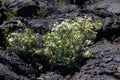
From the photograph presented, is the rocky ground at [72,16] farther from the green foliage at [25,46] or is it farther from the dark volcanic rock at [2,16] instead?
the green foliage at [25,46]

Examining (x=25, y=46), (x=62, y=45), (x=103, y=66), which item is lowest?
(x=103, y=66)

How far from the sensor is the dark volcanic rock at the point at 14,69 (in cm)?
1151

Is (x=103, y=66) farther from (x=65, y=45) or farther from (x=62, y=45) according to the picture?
(x=62, y=45)

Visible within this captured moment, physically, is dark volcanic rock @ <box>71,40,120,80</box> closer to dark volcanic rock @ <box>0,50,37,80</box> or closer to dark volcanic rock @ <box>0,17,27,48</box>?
dark volcanic rock @ <box>0,50,37,80</box>

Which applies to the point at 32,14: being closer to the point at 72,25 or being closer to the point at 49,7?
the point at 49,7

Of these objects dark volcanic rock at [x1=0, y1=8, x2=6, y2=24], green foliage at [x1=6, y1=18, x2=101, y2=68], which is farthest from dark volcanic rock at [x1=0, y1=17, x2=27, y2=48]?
green foliage at [x1=6, y1=18, x2=101, y2=68]

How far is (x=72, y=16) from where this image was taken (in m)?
17.8

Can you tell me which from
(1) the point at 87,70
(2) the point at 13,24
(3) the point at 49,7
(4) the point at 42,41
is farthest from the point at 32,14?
(1) the point at 87,70

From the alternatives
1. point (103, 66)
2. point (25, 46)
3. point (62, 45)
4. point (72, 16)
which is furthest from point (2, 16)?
point (103, 66)

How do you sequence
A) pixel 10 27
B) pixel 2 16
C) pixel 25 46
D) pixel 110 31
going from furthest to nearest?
pixel 2 16 < pixel 10 27 < pixel 110 31 < pixel 25 46

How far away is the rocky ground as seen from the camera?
11.9 meters

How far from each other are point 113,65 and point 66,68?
1.77 metres

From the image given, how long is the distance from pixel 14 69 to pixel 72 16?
6.47m

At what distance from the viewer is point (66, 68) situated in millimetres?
12766
